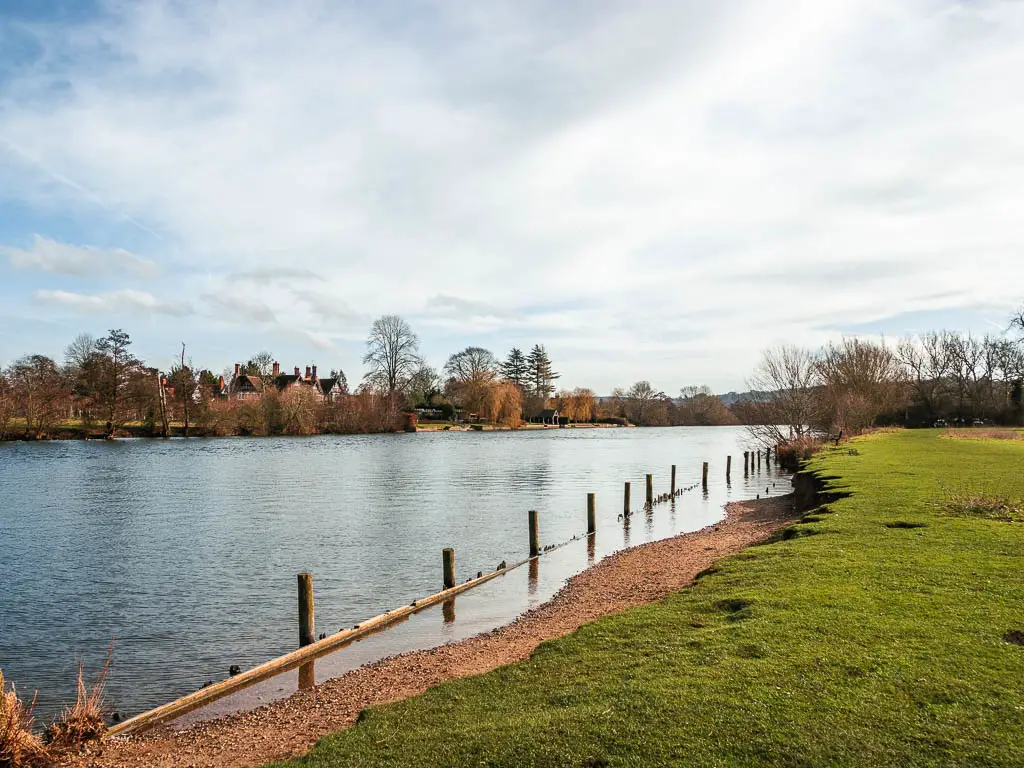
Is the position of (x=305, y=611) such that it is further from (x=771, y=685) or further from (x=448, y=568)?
(x=771, y=685)

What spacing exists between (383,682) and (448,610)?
15.4 ft

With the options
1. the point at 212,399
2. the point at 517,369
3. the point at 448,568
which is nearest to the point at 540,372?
the point at 517,369

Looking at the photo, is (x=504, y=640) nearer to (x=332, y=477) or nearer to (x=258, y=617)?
(x=258, y=617)

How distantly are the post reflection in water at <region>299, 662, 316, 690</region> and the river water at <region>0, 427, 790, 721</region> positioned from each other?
0.46 feet

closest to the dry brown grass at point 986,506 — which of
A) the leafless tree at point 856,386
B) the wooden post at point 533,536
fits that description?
the wooden post at point 533,536

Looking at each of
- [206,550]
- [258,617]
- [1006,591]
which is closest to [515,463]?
[206,550]

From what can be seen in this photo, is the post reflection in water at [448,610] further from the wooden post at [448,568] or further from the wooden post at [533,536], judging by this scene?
the wooden post at [533,536]

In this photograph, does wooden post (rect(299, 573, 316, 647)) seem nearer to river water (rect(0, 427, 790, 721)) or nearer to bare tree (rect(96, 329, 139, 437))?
river water (rect(0, 427, 790, 721))

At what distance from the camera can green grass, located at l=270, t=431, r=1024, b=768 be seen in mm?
5340

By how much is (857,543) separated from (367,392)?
85.1 m

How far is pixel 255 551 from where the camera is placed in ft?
67.3

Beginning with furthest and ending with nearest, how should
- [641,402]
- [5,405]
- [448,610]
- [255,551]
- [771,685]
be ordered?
[641,402] → [5,405] → [255,551] → [448,610] → [771,685]

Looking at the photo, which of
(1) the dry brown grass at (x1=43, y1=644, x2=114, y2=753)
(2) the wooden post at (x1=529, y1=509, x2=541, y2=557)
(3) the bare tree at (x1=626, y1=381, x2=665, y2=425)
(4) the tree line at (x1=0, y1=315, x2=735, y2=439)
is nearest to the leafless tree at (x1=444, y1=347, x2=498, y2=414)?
(4) the tree line at (x1=0, y1=315, x2=735, y2=439)

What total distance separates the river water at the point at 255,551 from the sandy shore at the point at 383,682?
92 cm
